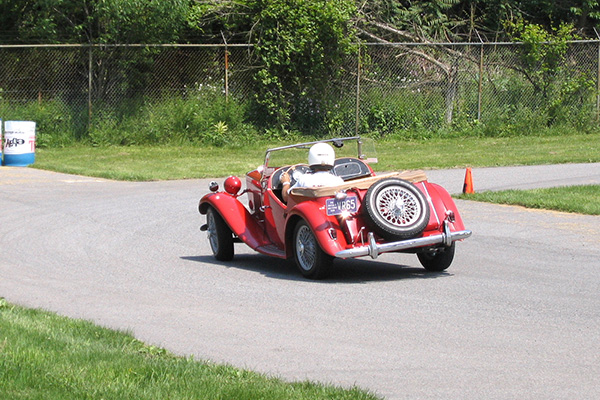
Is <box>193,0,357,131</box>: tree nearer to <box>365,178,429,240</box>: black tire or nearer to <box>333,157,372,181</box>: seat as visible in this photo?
<box>333,157,372,181</box>: seat

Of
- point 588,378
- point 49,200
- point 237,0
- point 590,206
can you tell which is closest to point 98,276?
point 588,378

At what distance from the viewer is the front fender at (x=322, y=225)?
27.7 feet

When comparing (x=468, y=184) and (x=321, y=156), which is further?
(x=468, y=184)

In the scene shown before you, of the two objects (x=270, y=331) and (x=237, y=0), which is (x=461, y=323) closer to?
(x=270, y=331)

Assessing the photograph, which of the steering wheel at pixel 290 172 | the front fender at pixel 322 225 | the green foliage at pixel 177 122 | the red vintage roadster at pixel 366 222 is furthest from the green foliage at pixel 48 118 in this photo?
the front fender at pixel 322 225

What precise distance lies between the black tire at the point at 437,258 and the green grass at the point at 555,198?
4597 mm

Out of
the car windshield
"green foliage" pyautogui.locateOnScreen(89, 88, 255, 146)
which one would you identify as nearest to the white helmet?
the car windshield

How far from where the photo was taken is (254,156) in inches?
857

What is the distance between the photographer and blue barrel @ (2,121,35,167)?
19625 millimetres

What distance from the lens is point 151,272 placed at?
9.28m

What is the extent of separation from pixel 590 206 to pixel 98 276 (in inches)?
291

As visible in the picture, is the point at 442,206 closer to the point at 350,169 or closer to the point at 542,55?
the point at 350,169

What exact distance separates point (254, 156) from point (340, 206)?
1331 centimetres

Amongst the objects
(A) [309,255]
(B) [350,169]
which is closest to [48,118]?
(B) [350,169]
